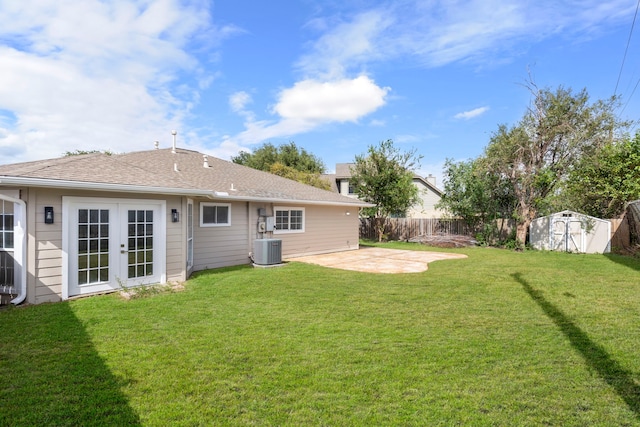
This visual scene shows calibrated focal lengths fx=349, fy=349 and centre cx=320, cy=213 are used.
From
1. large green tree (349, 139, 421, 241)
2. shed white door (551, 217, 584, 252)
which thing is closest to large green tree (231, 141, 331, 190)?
large green tree (349, 139, 421, 241)

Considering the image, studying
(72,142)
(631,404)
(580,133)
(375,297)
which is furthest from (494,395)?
(72,142)

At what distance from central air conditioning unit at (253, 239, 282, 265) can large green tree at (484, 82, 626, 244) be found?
11948 mm

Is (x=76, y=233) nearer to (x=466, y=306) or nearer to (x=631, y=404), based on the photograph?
(x=466, y=306)

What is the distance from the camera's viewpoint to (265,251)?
33.7 ft

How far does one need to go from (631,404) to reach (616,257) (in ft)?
43.2

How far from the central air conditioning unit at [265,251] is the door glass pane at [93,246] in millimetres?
4199

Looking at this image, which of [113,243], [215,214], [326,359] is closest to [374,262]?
[215,214]

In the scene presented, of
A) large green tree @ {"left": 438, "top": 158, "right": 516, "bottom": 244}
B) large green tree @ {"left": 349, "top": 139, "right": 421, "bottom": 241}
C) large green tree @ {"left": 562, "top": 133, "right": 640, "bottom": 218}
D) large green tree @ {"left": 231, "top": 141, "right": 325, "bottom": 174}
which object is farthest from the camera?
large green tree @ {"left": 231, "top": 141, "right": 325, "bottom": 174}

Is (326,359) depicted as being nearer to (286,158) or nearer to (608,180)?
(608,180)

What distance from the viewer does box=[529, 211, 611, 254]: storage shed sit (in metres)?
14.7

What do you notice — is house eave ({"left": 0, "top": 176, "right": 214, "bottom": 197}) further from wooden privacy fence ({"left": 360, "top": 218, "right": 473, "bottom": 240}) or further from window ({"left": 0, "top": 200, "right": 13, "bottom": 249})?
wooden privacy fence ({"left": 360, "top": 218, "right": 473, "bottom": 240})

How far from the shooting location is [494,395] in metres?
3.05

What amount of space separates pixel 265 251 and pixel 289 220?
8.47 feet

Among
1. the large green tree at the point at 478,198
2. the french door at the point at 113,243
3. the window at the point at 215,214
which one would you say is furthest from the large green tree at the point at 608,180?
the french door at the point at 113,243
